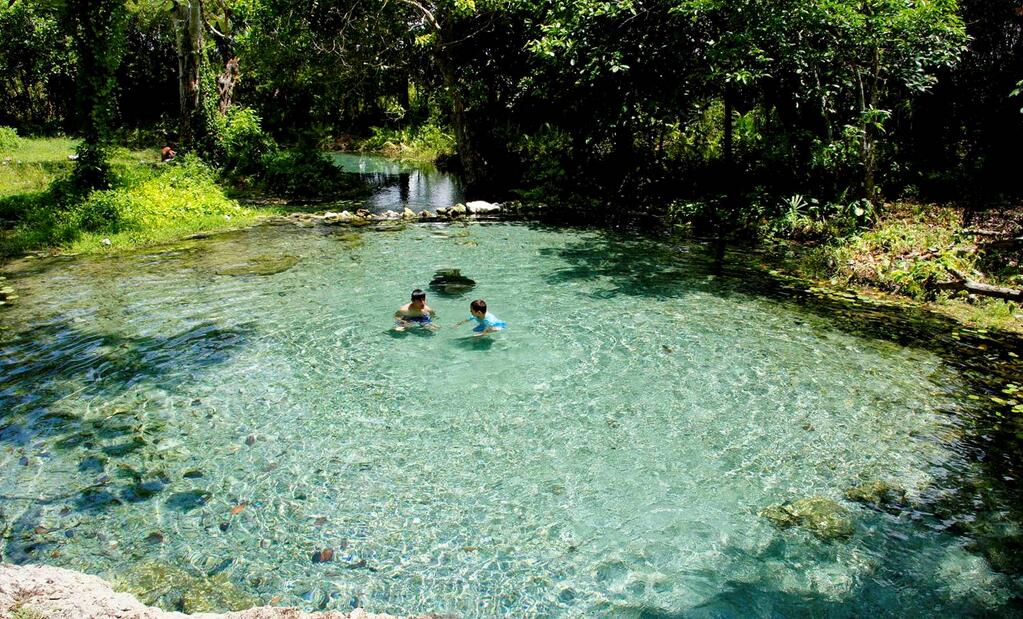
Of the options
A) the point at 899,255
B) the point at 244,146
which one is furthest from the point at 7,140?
the point at 899,255

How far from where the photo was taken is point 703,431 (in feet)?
23.5

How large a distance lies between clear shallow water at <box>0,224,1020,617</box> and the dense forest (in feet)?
20.3

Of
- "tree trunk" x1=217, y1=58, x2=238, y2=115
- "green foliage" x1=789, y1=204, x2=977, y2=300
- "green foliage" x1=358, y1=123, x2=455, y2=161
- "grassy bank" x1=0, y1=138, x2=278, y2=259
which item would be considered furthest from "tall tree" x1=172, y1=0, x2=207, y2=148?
"green foliage" x1=789, y1=204, x2=977, y2=300

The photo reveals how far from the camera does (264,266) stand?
518 inches

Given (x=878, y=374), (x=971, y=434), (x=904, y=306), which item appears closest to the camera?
(x=971, y=434)

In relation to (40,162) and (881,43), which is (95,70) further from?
(881,43)

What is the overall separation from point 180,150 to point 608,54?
15369mm

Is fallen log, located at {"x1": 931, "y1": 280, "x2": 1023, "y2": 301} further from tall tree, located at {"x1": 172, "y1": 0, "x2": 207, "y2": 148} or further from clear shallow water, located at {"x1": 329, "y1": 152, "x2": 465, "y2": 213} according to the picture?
tall tree, located at {"x1": 172, "y1": 0, "x2": 207, "y2": 148}

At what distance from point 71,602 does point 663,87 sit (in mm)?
16924

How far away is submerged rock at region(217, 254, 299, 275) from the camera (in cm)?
1276

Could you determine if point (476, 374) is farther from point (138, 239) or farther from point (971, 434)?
point (138, 239)

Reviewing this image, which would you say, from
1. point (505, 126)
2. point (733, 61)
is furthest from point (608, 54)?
point (505, 126)

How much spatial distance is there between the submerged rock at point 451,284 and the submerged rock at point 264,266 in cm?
351

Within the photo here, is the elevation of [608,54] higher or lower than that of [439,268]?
higher
